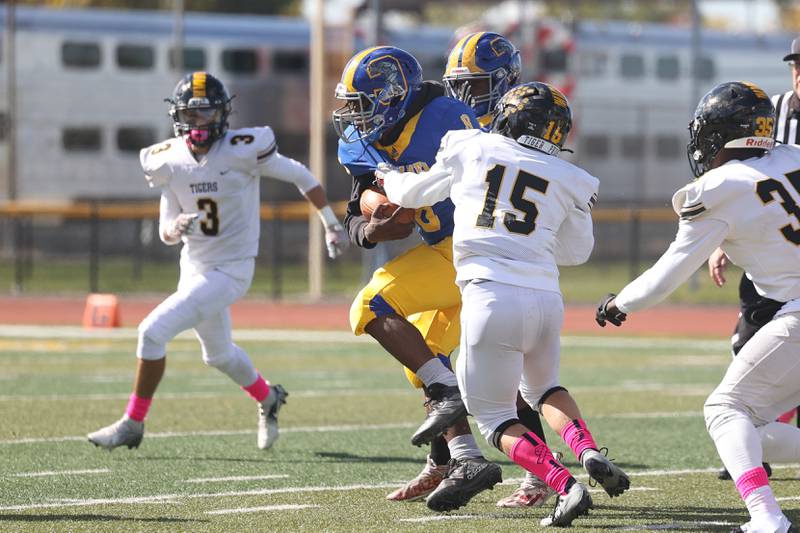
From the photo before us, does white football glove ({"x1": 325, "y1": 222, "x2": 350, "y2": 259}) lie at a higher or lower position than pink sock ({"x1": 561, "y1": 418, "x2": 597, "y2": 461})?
higher

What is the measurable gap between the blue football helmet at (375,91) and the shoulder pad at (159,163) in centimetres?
211

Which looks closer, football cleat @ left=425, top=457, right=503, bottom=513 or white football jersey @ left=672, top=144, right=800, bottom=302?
white football jersey @ left=672, top=144, right=800, bottom=302

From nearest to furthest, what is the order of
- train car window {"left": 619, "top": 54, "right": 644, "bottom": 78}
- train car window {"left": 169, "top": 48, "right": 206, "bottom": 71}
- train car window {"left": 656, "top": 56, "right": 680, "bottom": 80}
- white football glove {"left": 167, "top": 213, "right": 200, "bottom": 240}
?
white football glove {"left": 167, "top": 213, "right": 200, "bottom": 240}
train car window {"left": 169, "top": 48, "right": 206, "bottom": 71}
train car window {"left": 619, "top": 54, "right": 644, "bottom": 78}
train car window {"left": 656, "top": 56, "right": 680, "bottom": 80}

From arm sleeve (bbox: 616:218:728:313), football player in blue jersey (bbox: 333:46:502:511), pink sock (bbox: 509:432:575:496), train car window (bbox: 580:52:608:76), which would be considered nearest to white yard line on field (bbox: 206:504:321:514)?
football player in blue jersey (bbox: 333:46:502:511)

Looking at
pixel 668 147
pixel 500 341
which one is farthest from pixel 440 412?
pixel 668 147

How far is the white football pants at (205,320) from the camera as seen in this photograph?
7.60 meters

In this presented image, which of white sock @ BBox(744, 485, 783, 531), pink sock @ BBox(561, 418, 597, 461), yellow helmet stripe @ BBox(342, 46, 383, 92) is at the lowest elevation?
white sock @ BBox(744, 485, 783, 531)

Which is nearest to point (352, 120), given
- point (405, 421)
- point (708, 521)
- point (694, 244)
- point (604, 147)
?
point (694, 244)

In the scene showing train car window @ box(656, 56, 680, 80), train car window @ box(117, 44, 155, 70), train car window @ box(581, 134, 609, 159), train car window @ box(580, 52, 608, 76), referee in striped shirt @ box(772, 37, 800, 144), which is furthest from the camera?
train car window @ box(656, 56, 680, 80)

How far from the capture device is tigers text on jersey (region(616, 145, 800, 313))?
502cm

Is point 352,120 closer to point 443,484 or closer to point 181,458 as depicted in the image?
point 443,484

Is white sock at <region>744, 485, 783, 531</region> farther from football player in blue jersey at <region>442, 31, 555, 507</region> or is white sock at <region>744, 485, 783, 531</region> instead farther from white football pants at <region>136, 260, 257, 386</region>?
white football pants at <region>136, 260, 257, 386</region>

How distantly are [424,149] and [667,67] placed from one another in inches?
1041

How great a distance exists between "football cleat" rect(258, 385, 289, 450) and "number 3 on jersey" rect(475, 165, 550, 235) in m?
2.86
